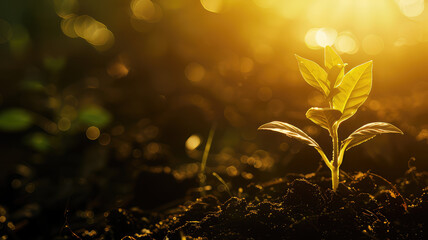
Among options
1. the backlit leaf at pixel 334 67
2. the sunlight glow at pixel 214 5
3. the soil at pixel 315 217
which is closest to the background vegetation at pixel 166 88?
the sunlight glow at pixel 214 5

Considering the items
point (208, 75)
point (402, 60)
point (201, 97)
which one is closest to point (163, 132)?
point (201, 97)

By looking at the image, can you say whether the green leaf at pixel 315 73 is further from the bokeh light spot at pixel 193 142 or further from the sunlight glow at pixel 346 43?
the sunlight glow at pixel 346 43

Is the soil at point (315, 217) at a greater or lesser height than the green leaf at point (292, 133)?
lesser

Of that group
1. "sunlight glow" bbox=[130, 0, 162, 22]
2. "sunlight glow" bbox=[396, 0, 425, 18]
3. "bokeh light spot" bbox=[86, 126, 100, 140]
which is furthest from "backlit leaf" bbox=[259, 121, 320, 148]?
"sunlight glow" bbox=[396, 0, 425, 18]

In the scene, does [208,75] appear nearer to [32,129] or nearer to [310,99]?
[310,99]

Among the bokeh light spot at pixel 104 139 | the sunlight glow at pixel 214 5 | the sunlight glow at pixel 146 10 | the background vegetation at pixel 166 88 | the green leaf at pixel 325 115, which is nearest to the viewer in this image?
the green leaf at pixel 325 115

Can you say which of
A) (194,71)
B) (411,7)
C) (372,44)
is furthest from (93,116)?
(411,7)
